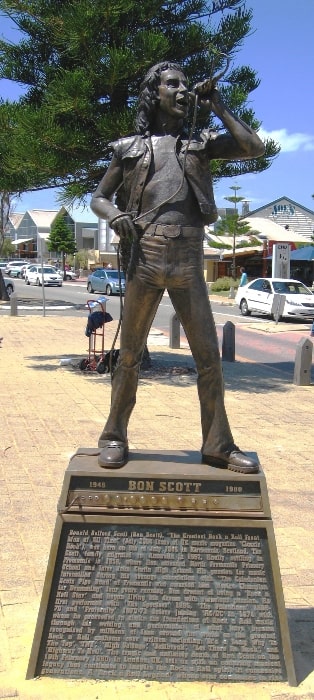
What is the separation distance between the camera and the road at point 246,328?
15625mm

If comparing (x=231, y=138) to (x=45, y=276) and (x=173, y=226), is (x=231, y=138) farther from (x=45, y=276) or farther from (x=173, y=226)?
(x=45, y=276)

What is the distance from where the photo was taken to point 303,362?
11.4 m

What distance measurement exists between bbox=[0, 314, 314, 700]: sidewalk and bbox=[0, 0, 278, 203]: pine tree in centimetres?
312

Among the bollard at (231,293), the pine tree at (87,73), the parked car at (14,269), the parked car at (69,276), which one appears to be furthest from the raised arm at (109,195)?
the parked car at (14,269)

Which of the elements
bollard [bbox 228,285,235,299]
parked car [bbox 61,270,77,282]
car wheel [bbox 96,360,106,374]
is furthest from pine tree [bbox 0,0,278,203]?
parked car [bbox 61,270,77,282]

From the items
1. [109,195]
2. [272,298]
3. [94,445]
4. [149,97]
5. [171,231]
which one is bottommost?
[94,445]

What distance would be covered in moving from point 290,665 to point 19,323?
17.7m

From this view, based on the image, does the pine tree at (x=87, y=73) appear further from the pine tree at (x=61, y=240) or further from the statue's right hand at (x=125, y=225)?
the pine tree at (x=61, y=240)

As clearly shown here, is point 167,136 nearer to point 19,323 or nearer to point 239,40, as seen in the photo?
point 239,40

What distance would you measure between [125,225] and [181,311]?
49 centimetres

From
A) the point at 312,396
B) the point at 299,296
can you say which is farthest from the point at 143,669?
the point at 299,296

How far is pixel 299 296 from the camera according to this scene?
2434 centimetres

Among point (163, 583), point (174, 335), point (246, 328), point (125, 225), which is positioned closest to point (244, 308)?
point (246, 328)

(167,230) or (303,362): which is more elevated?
(167,230)
